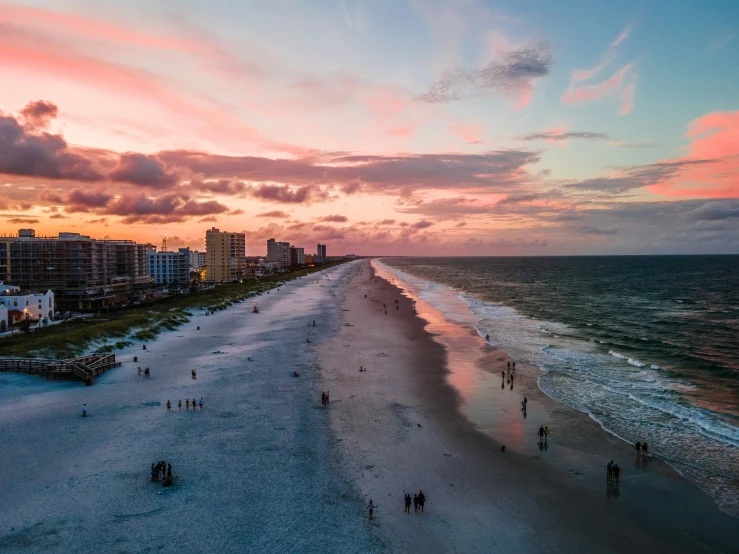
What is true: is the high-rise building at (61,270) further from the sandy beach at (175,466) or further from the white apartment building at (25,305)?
the sandy beach at (175,466)

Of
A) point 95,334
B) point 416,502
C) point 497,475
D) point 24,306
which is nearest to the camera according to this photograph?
point 416,502

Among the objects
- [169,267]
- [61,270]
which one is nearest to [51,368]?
[61,270]

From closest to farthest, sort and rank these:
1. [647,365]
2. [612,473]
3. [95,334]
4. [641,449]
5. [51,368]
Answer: [612,473]
[641,449]
[51,368]
[647,365]
[95,334]

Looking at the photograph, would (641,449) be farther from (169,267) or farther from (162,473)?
(169,267)

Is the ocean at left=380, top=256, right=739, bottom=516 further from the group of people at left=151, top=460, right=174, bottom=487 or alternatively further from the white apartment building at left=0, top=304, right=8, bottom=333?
the white apartment building at left=0, top=304, right=8, bottom=333

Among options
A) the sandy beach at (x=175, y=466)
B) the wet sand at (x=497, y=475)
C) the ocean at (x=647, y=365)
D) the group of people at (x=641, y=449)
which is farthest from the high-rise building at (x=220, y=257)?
the group of people at (x=641, y=449)

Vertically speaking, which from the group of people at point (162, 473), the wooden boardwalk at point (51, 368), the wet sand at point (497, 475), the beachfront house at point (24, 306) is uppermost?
the beachfront house at point (24, 306)

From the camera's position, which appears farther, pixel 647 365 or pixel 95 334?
pixel 95 334
